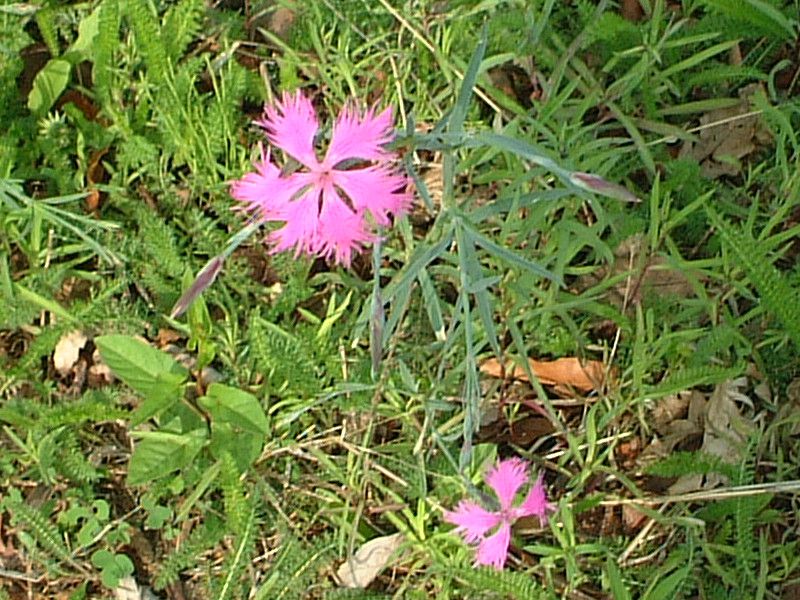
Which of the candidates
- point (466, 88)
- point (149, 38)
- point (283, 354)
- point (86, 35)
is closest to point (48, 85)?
point (86, 35)

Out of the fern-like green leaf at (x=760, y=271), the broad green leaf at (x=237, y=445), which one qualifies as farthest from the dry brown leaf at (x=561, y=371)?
the broad green leaf at (x=237, y=445)

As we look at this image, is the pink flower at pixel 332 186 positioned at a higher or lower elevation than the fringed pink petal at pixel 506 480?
higher

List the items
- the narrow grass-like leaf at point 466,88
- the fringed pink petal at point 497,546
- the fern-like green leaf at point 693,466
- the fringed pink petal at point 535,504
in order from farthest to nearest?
the fern-like green leaf at point 693,466, the fringed pink petal at point 535,504, the fringed pink petal at point 497,546, the narrow grass-like leaf at point 466,88

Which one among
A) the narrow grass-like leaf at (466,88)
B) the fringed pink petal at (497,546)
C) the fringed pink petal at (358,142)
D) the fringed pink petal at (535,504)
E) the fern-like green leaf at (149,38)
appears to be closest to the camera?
the fringed pink petal at (358,142)

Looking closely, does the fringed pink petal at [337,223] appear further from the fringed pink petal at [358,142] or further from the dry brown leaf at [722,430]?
the dry brown leaf at [722,430]

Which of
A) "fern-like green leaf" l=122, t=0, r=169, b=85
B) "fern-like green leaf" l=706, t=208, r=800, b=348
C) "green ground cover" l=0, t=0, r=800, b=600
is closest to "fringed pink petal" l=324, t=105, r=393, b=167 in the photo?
"green ground cover" l=0, t=0, r=800, b=600

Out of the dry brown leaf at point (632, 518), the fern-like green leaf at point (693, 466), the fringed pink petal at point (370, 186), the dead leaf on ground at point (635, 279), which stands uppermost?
the fringed pink petal at point (370, 186)
